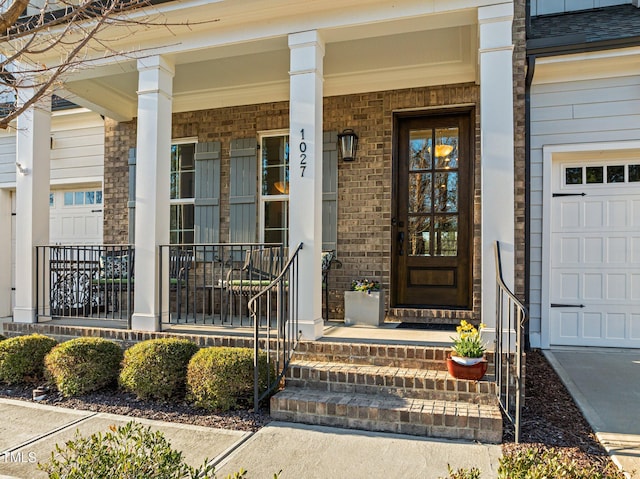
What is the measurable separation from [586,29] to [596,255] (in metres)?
2.67

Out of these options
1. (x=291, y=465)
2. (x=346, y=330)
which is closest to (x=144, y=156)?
(x=346, y=330)

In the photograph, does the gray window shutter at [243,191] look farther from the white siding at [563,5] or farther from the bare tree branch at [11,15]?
the white siding at [563,5]

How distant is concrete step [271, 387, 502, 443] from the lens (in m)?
3.01

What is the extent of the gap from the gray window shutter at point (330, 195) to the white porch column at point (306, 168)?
4.50ft

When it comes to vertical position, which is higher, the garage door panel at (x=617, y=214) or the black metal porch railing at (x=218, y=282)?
the garage door panel at (x=617, y=214)

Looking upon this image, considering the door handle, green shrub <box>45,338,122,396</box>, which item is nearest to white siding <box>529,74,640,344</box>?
the door handle

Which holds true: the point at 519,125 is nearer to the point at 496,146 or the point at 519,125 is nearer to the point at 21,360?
the point at 496,146

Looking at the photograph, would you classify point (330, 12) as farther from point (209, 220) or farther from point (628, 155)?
point (628, 155)

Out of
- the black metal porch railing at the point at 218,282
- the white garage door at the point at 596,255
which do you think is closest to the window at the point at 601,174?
the white garage door at the point at 596,255

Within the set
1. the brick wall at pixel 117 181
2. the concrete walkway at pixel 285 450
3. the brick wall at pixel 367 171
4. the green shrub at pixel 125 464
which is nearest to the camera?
the green shrub at pixel 125 464

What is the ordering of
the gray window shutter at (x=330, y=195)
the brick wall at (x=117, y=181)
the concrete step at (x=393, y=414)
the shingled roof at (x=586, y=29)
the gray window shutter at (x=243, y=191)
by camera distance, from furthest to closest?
the brick wall at (x=117, y=181) → the gray window shutter at (x=243, y=191) → the gray window shutter at (x=330, y=195) → the shingled roof at (x=586, y=29) → the concrete step at (x=393, y=414)

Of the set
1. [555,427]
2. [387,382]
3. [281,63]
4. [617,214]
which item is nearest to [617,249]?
[617,214]

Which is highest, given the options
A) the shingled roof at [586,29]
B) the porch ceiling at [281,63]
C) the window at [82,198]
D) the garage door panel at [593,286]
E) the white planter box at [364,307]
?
the shingled roof at [586,29]

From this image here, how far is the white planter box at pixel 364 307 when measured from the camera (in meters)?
4.96
